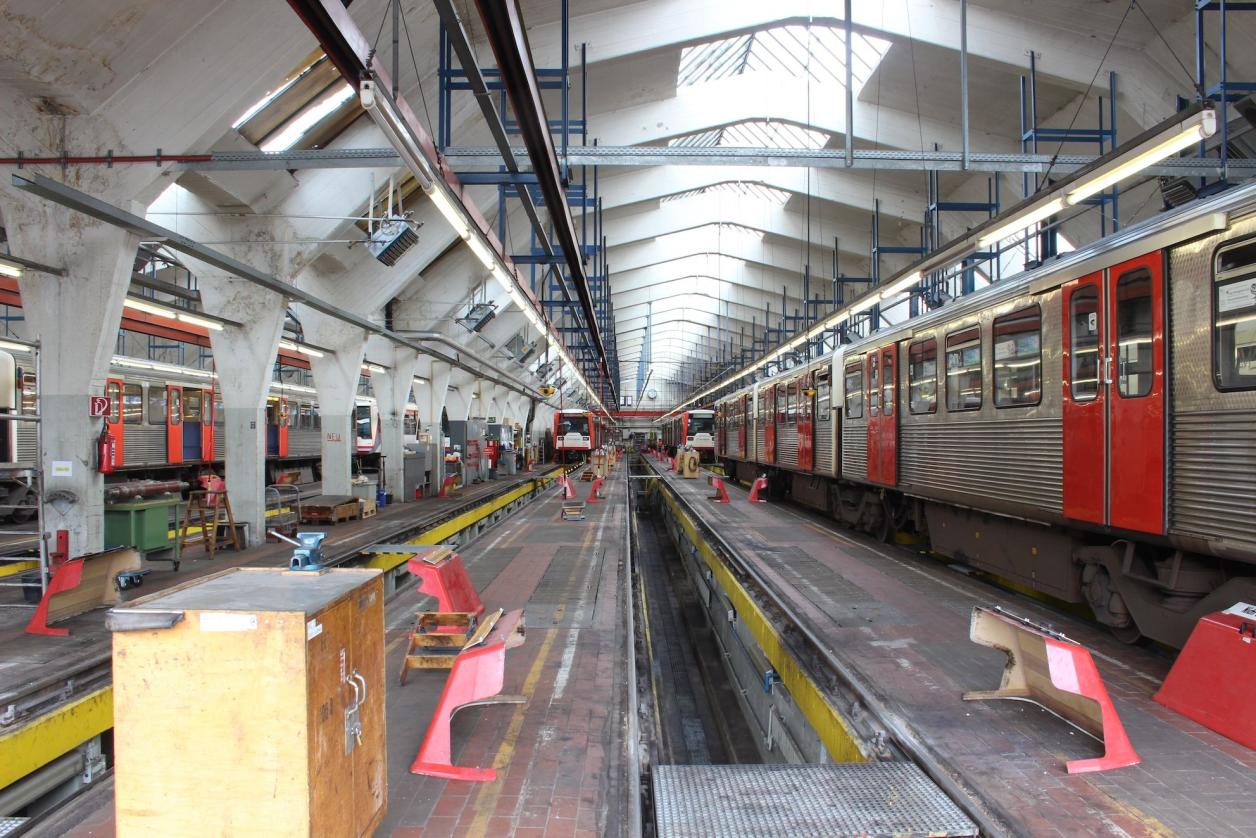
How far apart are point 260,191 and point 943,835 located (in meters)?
12.6

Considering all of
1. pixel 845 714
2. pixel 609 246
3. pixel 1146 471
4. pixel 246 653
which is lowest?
pixel 845 714

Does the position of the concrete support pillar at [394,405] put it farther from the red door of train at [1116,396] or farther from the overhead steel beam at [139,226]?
the red door of train at [1116,396]

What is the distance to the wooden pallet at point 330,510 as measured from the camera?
14672mm

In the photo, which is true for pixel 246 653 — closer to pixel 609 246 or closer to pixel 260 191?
pixel 260 191

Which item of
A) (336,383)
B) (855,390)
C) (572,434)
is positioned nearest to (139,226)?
(336,383)

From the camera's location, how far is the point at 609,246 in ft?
78.3

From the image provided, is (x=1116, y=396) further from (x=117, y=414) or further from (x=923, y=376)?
(x=117, y=414)

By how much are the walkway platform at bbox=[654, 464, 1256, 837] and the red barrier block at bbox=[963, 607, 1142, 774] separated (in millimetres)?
74

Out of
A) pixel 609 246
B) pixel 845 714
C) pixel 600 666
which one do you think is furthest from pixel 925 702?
pixel 609 246

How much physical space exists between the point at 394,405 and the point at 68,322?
1196cm

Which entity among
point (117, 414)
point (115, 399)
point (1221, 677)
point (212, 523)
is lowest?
point (1221, 677)

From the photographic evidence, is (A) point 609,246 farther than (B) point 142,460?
Yes

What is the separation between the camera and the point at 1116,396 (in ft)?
19.0

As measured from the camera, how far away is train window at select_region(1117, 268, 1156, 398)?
18.1ft
